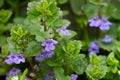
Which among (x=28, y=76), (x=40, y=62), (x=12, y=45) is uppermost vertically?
(x=12, y=45)

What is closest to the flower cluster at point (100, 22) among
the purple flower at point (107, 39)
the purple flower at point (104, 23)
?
the purple flower at point (104, 23)

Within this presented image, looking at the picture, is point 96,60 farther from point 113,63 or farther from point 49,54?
point 49,54

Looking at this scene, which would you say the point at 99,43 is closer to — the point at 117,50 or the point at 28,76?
the point at 117,50

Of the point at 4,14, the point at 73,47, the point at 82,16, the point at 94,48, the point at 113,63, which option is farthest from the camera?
the point at 82,16

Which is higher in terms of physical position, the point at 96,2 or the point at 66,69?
the point at 96,2

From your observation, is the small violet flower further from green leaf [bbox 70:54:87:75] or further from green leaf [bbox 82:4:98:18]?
green leaf [bbox 82:4:98:18]

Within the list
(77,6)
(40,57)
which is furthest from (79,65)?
(77,6)

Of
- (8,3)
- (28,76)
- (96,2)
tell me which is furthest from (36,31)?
(8,3)

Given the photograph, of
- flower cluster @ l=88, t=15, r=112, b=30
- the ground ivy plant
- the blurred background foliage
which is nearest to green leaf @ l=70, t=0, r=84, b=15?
the blurred background foliage

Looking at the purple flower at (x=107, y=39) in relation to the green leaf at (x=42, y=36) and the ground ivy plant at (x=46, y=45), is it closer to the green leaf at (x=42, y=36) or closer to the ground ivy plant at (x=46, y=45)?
the ground ivy plant at (x=46, y=45)
